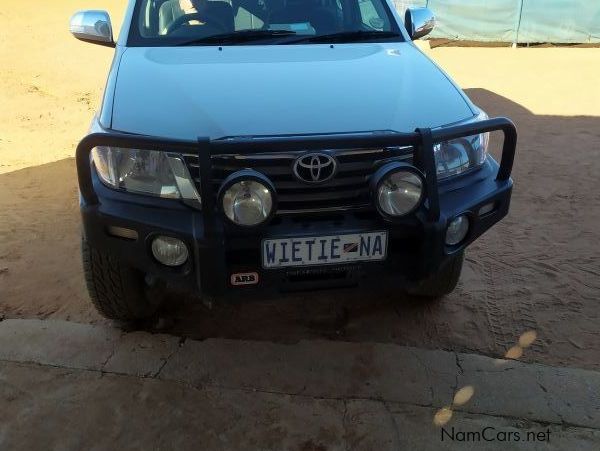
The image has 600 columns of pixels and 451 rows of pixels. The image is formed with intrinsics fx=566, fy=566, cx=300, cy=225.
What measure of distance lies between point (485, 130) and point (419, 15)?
188cm

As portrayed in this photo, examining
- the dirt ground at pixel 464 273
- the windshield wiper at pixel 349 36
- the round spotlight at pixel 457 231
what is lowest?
the dirt ground at pixel 464 273

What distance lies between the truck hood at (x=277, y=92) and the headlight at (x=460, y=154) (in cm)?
10

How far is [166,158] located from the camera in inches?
87.3

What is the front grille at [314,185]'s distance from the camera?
7.10ft

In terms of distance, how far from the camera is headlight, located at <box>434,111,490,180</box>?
2422mm

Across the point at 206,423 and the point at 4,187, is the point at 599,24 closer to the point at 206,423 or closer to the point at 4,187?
the point at 4,187

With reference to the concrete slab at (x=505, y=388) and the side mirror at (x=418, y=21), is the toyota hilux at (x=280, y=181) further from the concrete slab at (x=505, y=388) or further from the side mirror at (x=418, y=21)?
the side mirror at (x=418, y=21)

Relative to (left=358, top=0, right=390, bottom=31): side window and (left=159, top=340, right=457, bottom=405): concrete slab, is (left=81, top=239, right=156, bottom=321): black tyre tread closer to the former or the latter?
(left=159, top=340, right=457, bottom=405): concrete slab

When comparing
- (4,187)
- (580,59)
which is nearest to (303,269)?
(4,187)

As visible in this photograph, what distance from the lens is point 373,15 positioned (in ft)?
11.9

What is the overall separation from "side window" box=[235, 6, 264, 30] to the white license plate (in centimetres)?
170

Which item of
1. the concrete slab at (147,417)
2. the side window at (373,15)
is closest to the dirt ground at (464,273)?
the concrete slab at (147,417)

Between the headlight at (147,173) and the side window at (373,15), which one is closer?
the headlight at (147,173)

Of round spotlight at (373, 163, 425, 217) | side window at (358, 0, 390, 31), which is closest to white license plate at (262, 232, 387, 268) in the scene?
round spotlight at (373, 163, 425, 217)
